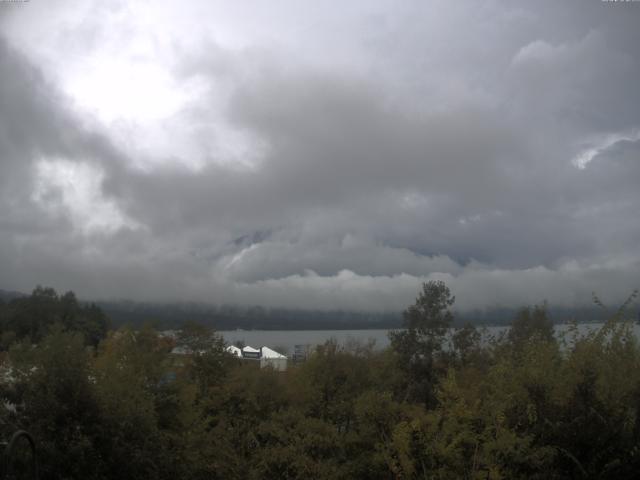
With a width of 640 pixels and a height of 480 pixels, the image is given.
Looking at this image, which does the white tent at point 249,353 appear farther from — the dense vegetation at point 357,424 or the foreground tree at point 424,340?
the dense vegetation at point 357,424

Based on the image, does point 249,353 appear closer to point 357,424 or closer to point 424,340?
point 424,340

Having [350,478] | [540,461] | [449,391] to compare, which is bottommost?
[350,478]

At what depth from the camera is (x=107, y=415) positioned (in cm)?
1497

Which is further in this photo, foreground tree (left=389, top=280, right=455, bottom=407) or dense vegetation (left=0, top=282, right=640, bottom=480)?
foreground tree (left=389, top=280, right=455, bottom=407)

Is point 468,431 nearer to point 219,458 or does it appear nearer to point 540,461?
point 540,461

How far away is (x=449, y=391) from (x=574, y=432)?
3828 mm

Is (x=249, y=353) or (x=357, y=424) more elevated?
(x=357, y=424)

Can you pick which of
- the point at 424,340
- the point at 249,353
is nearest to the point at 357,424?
the point at 424,340

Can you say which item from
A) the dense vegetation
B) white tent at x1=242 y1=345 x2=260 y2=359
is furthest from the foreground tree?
white tent at x1=242 y1=345 x2=260 y2=359

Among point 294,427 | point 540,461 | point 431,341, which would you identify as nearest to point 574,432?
point 540,461

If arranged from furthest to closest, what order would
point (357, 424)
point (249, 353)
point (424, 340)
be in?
1. point (249, 353)
2. point (424, 340)
3. point (357, 424)

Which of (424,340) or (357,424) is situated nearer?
(357,424)

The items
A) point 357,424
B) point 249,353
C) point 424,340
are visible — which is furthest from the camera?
point 249,353

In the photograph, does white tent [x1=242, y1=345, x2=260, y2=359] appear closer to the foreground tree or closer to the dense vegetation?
the foreground tree
